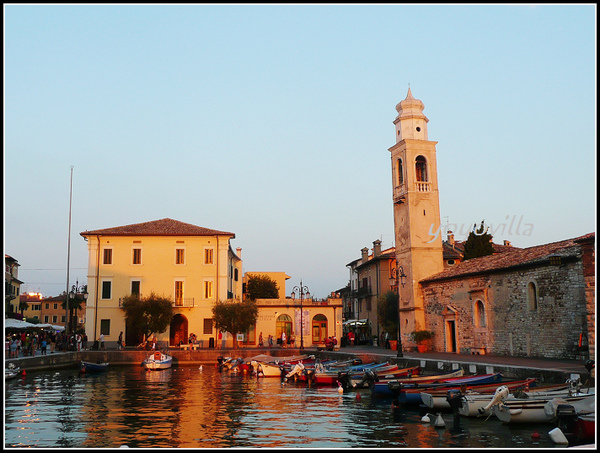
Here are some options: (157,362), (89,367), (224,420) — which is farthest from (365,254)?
(224,420)

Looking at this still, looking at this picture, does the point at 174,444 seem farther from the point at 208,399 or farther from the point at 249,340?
the point at 249,340

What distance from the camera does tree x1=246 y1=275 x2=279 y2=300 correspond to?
6931cm

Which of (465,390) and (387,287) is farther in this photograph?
(387,287)

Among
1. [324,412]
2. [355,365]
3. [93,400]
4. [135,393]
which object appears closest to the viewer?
[324,412]

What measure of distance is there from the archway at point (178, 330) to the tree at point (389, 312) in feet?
52.2

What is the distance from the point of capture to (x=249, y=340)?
48.4 metres

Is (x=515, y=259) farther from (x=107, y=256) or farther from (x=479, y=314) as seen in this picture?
(x=107, y=256)

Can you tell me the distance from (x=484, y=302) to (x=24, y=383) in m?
23.1

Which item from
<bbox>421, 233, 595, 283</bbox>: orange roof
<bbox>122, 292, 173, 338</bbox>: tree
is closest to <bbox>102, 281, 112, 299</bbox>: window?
<bbox>122, 292, 173, 338</bbox>: tree

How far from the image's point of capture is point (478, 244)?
44.4 metres

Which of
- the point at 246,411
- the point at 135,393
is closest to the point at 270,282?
the point at 135,393

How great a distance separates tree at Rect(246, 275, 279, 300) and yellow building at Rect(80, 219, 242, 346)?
21.3 m

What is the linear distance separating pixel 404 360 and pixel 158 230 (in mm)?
26668

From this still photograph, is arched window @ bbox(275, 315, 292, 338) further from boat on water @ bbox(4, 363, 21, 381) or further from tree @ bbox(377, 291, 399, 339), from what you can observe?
boat on water @ bbox(4, 363, 21, 381)
